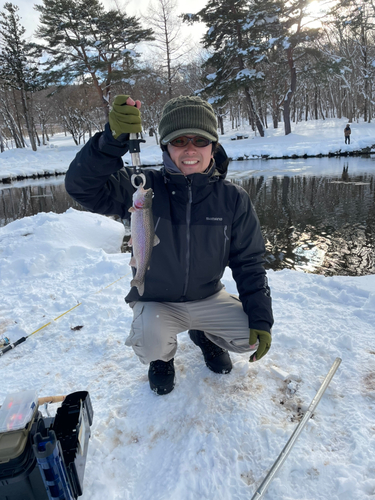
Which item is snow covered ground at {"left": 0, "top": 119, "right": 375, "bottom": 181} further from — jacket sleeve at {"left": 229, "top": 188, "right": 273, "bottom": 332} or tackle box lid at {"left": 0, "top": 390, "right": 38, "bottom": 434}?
tackle box lid at {"left": 0, "top": 390, "right": 38, "bottom": 434}

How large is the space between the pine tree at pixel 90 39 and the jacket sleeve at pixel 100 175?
29705mm

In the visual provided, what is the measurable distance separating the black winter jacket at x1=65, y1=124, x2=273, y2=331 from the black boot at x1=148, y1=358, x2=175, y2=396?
0.51m

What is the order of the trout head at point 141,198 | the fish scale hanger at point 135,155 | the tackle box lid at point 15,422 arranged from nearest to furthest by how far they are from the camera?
the tackle box lid at point 15,422 < the trout head at point 141,198 < the fish scale hanger at point 135,155

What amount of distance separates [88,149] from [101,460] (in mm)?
2036

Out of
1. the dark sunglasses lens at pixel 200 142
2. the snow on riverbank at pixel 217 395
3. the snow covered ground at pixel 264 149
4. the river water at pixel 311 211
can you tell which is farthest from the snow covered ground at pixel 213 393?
the snow covered ground at pixel 264 149

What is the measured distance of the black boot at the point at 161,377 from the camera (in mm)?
2342

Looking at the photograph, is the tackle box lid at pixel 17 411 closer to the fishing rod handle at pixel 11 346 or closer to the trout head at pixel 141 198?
the trout head at pixel 141 198

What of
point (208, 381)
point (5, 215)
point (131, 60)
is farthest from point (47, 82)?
point (208, 381)

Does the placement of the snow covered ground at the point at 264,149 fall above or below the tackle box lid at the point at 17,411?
above

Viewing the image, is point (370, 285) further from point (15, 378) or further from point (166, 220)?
point (15, 378)

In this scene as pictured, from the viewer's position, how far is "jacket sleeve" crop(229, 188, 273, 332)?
245cm

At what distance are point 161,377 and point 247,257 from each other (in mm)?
1166

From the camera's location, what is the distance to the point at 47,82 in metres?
30.0

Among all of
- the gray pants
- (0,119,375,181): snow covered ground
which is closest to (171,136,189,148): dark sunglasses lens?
the gray pants
